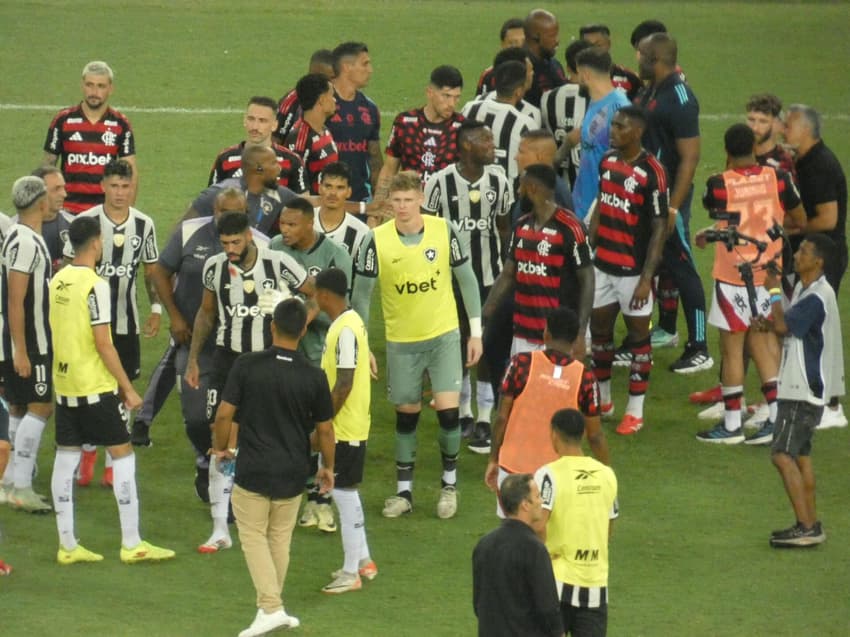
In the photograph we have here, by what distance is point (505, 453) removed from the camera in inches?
336

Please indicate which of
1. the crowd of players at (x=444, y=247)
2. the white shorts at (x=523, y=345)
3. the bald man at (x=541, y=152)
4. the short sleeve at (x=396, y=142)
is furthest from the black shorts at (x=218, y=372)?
the short sleeve at (x=396, y=142)

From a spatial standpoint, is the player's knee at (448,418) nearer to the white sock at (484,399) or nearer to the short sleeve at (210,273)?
the white sock at (484,399)

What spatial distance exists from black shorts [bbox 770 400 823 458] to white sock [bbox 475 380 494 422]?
8.28 ft

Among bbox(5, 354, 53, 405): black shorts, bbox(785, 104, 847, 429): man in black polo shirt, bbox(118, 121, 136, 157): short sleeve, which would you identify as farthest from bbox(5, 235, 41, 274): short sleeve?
bbox(785, 104, 847, 429): man in black polo shirt

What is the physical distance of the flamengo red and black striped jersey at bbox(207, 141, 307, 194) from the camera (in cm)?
1141

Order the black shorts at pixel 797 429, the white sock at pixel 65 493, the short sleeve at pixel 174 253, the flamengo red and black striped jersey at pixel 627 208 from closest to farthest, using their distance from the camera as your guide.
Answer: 1. the white sock at pixel 65 493
2. the black shorts at pixel 797 429
3. the short sleeve at pixel 174 253
4. the flamengo red and black striped jersey at pixel 627 208

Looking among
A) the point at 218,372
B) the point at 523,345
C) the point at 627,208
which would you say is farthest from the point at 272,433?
the point at 627,208

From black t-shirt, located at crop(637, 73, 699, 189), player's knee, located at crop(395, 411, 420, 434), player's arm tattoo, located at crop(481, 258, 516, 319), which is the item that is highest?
black t-shirt, located at crop(637, 73, 699, 189)

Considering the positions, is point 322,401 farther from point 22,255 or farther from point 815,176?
point 815,176

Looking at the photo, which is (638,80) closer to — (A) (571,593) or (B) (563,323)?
(B) (563,323)

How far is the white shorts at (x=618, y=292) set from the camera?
11.4 metres

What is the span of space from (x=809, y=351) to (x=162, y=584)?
3885 mm

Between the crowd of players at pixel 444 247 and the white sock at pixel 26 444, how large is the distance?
13 mm

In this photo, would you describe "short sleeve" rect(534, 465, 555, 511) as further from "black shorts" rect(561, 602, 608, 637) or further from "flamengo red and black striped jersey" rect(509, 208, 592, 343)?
"flamengo red and black striped jersey" rect(509, 208, 592, 343)
